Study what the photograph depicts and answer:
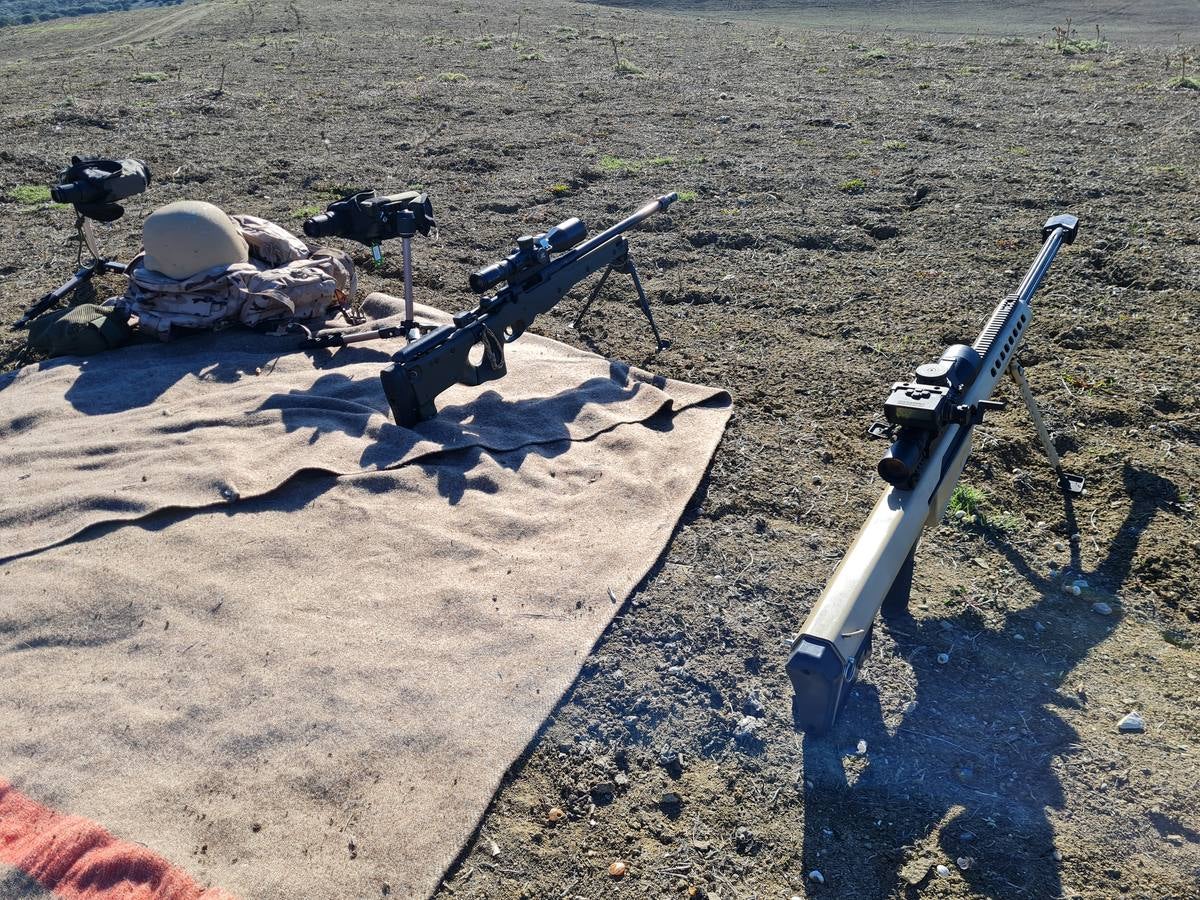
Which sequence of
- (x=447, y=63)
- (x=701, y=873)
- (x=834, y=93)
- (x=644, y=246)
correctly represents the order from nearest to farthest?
(x=701, y=873), (x=644, y=246), (x=834, y=93), (x=447, y=63)

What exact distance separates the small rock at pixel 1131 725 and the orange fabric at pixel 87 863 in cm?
339

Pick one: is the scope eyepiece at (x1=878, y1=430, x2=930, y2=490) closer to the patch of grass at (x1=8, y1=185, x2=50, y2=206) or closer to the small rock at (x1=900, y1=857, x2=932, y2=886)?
the small rock at (x1=900, y1=857, x2=932, y2=886)

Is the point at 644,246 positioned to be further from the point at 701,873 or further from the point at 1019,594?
the point at 701,873

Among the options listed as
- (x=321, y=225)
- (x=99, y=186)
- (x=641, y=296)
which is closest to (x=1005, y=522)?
(x=641, y=296)

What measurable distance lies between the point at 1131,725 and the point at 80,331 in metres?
6.98

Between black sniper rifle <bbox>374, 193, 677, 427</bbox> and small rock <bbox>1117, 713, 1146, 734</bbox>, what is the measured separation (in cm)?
395

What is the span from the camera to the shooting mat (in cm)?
335

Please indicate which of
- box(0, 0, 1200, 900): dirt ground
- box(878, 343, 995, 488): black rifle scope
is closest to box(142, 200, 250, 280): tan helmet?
box(0, 0, 1200, 900): dirt ground

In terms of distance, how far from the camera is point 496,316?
607cm

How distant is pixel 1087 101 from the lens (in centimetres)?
1388

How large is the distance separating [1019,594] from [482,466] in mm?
2937

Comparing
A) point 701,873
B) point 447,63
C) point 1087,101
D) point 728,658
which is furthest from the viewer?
point 447,63

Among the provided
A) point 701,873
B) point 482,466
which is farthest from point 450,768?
point 482,466

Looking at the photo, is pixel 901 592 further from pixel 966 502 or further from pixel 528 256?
pixel 528 256
